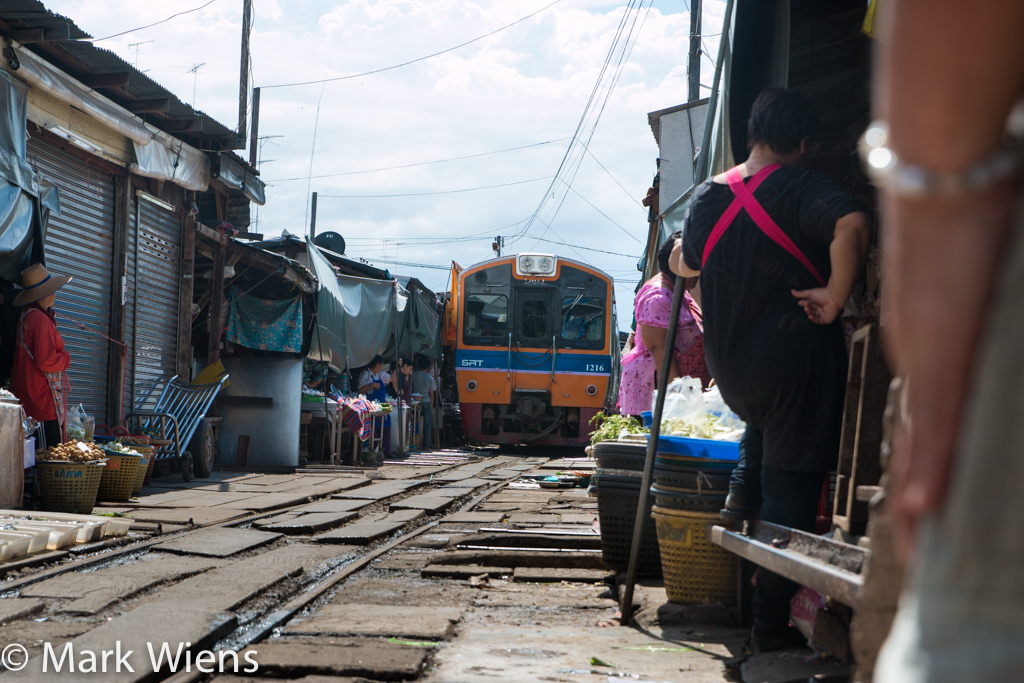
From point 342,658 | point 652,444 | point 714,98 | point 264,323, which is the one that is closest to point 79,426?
point 264,323

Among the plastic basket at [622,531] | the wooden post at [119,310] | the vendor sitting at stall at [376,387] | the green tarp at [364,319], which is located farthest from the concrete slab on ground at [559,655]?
the vendor sitting at stall at [376,387]

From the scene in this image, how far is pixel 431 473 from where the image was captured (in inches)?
461

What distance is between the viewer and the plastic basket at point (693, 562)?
3.75 meters

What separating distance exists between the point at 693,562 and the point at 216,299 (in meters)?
8.87

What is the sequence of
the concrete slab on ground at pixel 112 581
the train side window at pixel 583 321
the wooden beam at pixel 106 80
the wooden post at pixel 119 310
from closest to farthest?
1. the concrete slab on ground at pixel 112 581
2. the wooden beam at pixel 106 80
3. the wooden post at pixel 119 310
4. the train side window at pixel 583 321

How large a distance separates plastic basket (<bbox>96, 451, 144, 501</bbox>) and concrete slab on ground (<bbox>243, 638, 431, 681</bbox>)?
15.9 feet

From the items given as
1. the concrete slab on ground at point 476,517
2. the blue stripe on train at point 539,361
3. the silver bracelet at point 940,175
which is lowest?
Result: the concrete slab on ground at point 476,517

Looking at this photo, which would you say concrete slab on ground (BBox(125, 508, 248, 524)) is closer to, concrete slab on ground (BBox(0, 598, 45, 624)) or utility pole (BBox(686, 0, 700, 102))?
concrete slab on ground (BBox(0, 598, 45, 624))

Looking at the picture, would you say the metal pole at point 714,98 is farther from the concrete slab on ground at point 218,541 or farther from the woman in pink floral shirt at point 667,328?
the concrete slab on ground at point 218,541

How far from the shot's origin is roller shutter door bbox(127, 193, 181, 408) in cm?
1022

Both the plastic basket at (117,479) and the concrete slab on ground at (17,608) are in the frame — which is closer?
the concrete slab on ground at (17,608)

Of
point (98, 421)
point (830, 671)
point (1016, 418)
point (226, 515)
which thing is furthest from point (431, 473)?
point (1016, 418)

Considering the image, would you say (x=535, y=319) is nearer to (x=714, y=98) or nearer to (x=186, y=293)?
(x=186, y=293)

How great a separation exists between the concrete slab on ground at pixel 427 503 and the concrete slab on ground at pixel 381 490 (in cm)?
30
